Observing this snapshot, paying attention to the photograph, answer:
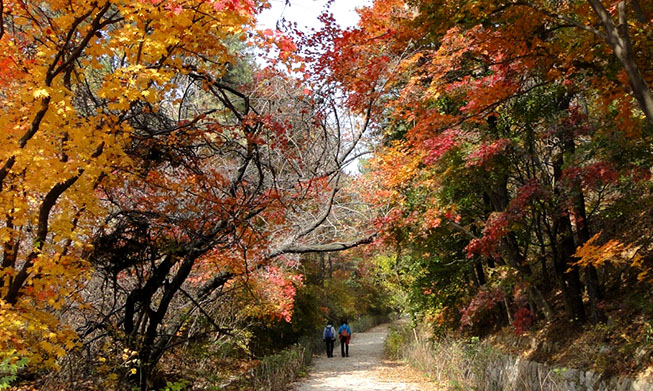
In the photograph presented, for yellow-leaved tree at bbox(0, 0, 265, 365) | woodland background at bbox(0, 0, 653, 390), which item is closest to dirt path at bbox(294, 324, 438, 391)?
woodland background at bbox(0, 0, 653, 390)

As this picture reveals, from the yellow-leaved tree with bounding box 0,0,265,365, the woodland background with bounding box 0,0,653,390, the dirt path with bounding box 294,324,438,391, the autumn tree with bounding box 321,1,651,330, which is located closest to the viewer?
the yellow-leaved tree with bounding box 0,0,265,365

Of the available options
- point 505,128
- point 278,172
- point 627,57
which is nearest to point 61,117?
point 278,172

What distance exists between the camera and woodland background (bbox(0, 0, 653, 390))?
4141 mm

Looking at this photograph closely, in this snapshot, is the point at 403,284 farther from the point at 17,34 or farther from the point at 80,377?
the point at 17,34

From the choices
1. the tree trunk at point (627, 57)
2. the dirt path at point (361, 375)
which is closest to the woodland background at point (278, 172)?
the tree trunk at point (627, 57)

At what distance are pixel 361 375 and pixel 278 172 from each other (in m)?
7.96

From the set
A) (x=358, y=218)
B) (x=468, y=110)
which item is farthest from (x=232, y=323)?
(x=468, y=110)

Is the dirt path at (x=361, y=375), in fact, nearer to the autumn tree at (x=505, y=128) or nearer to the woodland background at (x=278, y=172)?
the woodland background at (x=278, y=172)

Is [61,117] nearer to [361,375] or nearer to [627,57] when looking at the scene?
[627,57]

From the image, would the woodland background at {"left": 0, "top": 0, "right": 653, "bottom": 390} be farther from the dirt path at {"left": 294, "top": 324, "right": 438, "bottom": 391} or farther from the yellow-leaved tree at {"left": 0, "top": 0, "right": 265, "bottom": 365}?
the dirt path at {"left": 294, "top": 324, "right": 438, "bottom": 391}

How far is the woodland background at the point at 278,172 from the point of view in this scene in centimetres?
414

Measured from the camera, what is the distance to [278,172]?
22.9ft

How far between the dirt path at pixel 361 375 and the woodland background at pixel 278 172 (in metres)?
1.79

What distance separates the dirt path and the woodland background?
179cm
